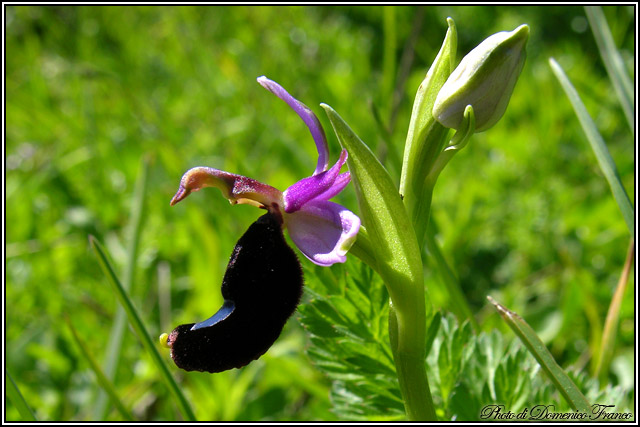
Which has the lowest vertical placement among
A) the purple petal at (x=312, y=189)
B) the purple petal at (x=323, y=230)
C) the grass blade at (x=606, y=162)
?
the grass blade at (x=606, y=162)

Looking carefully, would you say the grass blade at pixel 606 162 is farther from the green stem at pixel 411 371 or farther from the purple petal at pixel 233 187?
the purple petal at pixel 233 187

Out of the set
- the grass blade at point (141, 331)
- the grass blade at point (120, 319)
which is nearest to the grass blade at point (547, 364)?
the grass blade at point (141, 331)

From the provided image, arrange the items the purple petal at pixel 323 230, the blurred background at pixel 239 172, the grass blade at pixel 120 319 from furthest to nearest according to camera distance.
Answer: the blurred background at pixel 239 172 → the grass blade at pixel 120 319 → the purple petal at pixel 323 230


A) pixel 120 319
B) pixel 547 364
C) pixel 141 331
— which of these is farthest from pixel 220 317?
pixel 120 319

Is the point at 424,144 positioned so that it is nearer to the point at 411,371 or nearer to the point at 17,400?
the point at 411,371

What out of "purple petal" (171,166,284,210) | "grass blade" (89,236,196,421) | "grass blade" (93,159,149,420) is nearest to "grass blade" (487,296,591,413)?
"purple petal" (171,166,284,210)

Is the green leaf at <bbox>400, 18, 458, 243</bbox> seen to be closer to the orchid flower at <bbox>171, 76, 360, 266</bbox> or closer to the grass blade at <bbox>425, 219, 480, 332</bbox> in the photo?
the orchid flower at <bbox>171, 76, 360, 266</bbox>
